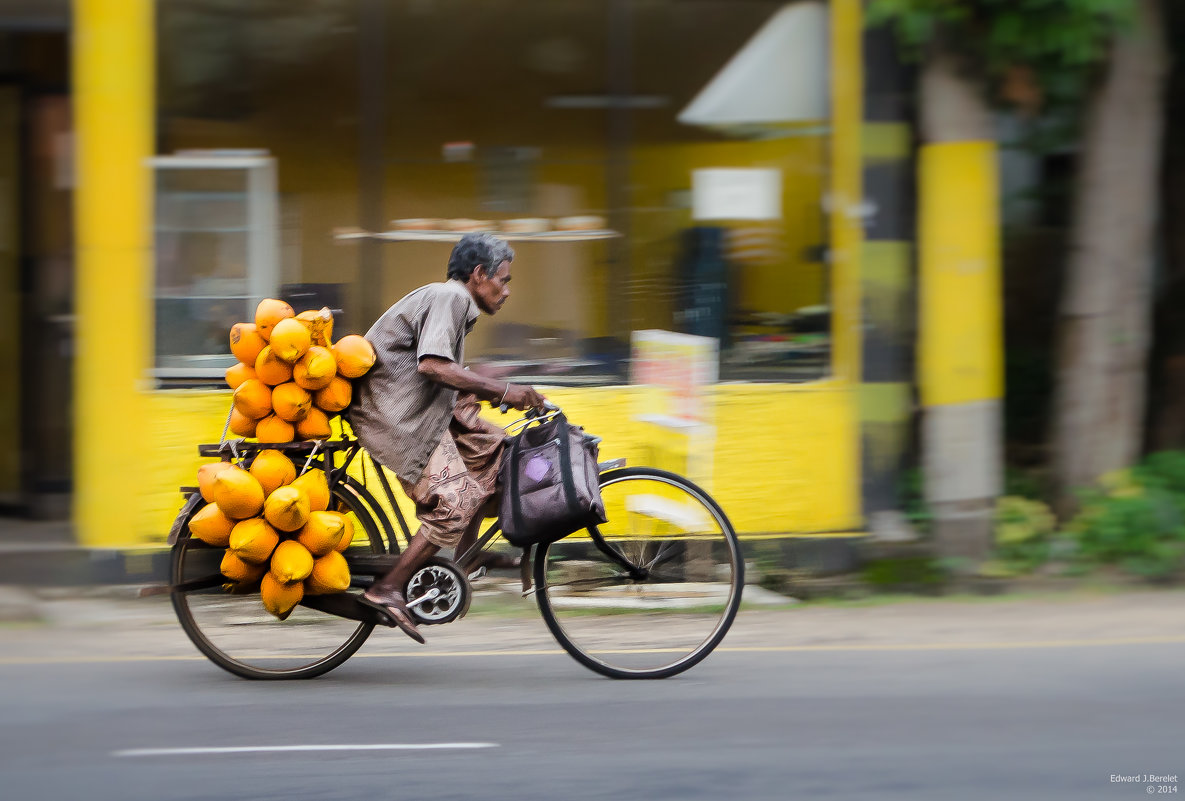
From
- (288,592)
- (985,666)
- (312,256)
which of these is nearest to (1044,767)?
(985,666)

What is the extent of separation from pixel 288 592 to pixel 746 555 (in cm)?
345

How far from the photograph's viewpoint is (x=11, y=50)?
344 inches

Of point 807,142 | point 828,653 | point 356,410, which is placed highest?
point 807,142

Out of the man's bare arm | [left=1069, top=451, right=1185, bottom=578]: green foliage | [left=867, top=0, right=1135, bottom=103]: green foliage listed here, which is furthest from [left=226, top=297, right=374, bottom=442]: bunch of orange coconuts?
[left=1069, top=451, right=1185, bottom=578]: green foliage

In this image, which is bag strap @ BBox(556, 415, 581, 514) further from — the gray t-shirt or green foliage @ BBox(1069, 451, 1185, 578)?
green foliage @ BBox(1069, 451, 1185, 578)

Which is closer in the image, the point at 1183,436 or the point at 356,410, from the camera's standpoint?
the point at 356,410

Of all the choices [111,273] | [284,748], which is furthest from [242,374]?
[111,273]

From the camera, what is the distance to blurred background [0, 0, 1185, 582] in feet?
24.9

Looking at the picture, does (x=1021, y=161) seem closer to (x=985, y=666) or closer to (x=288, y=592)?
(x=985, y=666)

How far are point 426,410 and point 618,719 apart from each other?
1.34 m

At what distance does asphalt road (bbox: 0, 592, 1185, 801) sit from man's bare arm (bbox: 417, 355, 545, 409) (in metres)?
1.14

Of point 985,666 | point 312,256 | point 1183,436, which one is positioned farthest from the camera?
point 1183,436

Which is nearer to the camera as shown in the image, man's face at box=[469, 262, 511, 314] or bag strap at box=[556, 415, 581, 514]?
bag strap at box=[556, 415, 581, 514]

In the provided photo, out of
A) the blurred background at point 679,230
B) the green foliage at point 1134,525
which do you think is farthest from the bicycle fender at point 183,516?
the green foliage at point 1134,525
